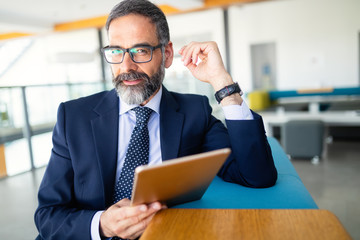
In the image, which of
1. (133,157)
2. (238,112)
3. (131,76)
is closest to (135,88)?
(131,76)

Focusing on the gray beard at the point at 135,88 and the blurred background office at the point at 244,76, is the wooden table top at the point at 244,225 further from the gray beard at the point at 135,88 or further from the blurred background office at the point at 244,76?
the blurred background office at the point at 244,76

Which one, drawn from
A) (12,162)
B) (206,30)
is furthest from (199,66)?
(206,30)

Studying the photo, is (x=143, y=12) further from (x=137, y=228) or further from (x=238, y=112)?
(x=137, y=228)

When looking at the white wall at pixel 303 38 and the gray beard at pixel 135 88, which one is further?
the white wall at pixel 303 38

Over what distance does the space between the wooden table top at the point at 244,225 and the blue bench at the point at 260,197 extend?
0.21 m

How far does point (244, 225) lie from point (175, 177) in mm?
208

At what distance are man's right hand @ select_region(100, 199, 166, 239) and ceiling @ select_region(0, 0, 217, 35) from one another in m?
6.70

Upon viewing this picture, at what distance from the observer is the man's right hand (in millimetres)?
849

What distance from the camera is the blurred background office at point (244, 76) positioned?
3479 mm

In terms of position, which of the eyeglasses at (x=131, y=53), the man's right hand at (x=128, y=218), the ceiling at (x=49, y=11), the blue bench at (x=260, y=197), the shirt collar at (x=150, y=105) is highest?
the ceiling at (x=49, y=11)

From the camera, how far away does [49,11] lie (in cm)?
855

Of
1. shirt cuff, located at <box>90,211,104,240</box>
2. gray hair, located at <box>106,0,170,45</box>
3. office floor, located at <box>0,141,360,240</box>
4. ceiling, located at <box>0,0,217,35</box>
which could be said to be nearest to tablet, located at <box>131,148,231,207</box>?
shirt cuff, located at <box>90,211,104,240</box>

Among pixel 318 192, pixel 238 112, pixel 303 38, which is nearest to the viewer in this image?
pixel 238 112

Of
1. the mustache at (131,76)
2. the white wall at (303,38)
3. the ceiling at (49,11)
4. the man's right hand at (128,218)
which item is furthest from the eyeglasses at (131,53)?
the white wall at (303,38)
